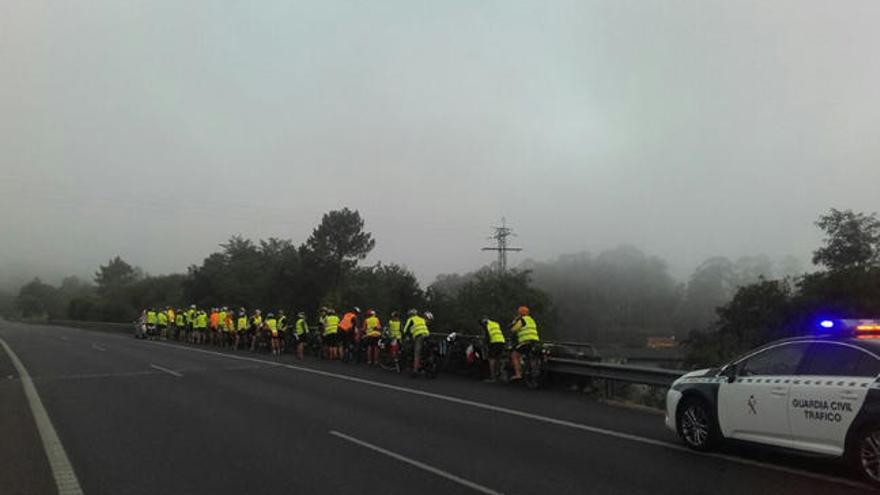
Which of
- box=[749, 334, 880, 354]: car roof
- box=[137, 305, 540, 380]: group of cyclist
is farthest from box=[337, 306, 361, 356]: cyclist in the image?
box=[749, 334, 880, 354]: car roof

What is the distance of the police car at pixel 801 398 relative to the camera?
753 cm

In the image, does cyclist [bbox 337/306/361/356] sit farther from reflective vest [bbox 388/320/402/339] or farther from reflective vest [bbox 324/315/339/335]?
Result: reflective vest [bbox 388/320/402/339]

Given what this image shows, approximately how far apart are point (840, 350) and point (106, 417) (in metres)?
10.2

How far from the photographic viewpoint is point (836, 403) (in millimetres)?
7758

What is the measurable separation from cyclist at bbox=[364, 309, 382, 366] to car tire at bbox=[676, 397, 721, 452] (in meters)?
14.2

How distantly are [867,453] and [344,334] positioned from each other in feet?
63.2

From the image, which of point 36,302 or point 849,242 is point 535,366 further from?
point 36,302

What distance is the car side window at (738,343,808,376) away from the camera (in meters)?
8.57

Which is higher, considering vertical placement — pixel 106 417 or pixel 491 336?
pixel 491 336

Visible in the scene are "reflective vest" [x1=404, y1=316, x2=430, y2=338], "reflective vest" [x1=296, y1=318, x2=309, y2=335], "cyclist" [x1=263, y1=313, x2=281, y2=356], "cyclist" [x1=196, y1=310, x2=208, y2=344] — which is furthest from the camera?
"cyclist" [x1=196, y1=310, x2=208, y2=344]

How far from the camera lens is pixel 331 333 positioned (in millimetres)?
25844

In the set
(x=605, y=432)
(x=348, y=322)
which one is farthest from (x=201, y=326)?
(x=605, y=432)

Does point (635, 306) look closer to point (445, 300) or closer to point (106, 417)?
point (445, 300)

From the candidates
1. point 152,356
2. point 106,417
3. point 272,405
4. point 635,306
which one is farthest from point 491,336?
point 635,306
